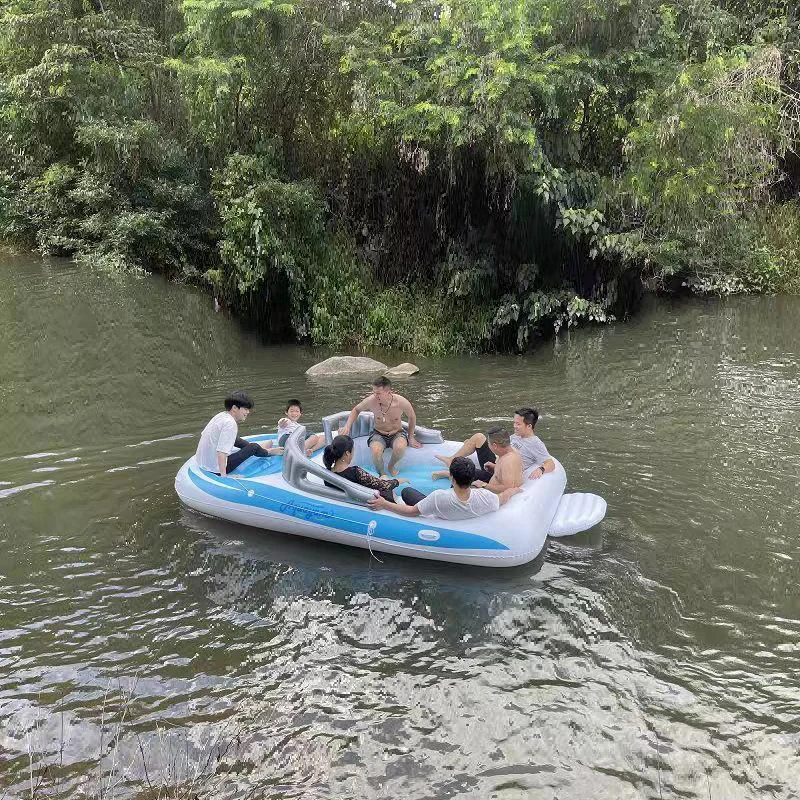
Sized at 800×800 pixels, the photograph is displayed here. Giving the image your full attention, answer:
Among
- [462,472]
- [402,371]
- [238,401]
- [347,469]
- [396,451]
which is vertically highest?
[238,401]

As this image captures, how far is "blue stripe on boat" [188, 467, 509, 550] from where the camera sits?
6.23 m

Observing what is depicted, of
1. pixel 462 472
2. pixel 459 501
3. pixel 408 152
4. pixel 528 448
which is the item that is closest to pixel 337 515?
pixel 459 501

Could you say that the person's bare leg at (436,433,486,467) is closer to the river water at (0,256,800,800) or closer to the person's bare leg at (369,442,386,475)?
→ the person's bare leg at (369,442,386,475)

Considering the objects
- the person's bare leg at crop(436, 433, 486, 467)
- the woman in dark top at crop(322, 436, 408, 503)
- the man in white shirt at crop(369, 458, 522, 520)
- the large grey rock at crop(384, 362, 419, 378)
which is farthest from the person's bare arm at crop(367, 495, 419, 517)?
the large grey rock at crop(384, 362, 419, 378)

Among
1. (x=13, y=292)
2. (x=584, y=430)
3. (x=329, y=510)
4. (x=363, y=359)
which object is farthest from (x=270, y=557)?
(x=13, y=292)

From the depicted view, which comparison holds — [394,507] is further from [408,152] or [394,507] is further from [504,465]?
[408,152]

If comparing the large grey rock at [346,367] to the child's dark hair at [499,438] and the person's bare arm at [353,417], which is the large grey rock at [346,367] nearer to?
the person's bare arm at [353,417]

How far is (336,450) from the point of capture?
6.96 meters

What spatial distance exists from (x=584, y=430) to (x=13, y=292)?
402 inches

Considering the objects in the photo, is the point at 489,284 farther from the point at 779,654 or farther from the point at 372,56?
the point at 779,654

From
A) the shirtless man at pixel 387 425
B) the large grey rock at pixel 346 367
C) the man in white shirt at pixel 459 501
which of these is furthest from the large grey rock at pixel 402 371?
the man in white shirt at pixel 459 501

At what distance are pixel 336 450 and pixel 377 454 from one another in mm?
1041

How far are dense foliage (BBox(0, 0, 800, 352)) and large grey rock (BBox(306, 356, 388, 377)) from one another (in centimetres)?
182

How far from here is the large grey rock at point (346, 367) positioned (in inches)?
517
